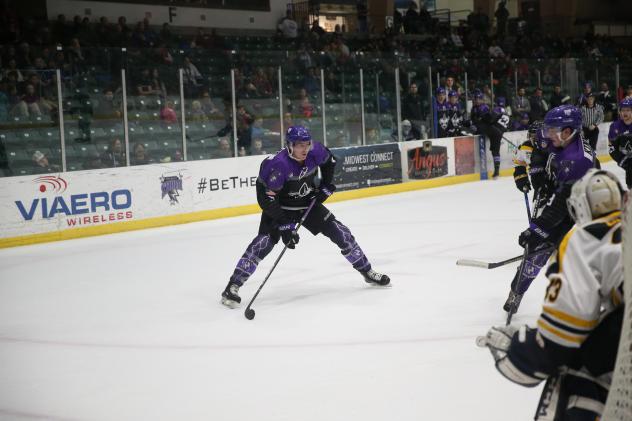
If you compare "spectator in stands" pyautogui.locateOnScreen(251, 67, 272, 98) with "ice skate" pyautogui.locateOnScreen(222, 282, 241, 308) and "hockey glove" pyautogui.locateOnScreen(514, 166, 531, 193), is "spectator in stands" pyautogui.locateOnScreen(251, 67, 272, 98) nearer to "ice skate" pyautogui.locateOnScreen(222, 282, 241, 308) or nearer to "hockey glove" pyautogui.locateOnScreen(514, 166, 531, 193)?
"ice skate" pyautogui.locateOnScreen(222, 282, 241, 308)

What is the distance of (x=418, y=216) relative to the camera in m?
9.88

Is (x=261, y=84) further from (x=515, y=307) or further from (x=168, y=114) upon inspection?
(x=515, y=307)

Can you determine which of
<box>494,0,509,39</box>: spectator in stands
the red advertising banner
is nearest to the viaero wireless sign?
the red advertising banner

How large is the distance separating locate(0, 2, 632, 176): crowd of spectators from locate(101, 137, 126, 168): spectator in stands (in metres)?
0.02

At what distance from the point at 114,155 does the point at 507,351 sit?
833 cm

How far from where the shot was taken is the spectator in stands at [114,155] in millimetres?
9688

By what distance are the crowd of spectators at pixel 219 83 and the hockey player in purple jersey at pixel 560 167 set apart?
622 centimetres

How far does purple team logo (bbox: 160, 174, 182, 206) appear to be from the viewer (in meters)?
9.83

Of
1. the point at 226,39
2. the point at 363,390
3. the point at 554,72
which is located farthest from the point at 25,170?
the point at 554,72

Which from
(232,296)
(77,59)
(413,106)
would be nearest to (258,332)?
(232,296)

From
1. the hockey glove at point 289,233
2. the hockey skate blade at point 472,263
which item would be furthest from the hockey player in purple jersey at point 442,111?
the hockey glove at point 289,233

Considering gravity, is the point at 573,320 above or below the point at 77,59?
below

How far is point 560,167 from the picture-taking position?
4625 mm

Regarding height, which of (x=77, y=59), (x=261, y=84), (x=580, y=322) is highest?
(x=77, y=59)
